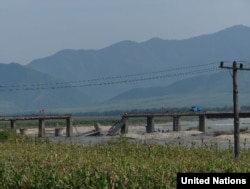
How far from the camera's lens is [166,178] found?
22.0 metres

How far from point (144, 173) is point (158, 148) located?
21500mm

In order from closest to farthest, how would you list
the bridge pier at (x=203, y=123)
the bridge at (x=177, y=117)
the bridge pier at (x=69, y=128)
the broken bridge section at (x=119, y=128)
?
the broken bridge section at (x=119, y=128) < the bridge at (x=177, y=117) < the bridge pier at (x=69, y=128) < the bridge pier at (x=203, y=123)

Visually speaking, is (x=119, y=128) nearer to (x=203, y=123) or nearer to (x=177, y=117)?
(x=177, y=117)

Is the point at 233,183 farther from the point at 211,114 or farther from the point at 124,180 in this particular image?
the point at 211,114

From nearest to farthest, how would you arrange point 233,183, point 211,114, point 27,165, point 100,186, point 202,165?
point 233,183 < point 100,186 < point 202,165 < point 27,165 < point 211,114

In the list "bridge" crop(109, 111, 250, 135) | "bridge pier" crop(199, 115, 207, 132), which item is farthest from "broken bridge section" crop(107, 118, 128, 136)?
"bridge pier" crop(199, 115, 207, 132)

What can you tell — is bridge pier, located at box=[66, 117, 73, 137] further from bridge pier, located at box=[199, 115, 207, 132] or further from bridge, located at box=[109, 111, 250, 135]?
bridge pier, located at box=[199, 115, 207, 132]

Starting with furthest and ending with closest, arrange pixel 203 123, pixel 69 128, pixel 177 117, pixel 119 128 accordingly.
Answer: pixel 177 117 < pixel 203 123 < pixel 69 128 < pixel 119 128

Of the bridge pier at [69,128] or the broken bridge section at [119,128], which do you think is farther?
the bridge pier at [69,128]

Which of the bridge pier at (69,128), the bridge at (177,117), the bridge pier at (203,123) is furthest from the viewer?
the bridge pier at (203,123)

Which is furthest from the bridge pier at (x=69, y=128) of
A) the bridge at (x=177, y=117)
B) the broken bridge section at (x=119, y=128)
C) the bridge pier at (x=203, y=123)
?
the bridge pier at (x=203, y=123)

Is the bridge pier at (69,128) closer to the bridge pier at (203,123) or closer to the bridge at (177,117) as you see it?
the bridge at (177,117)

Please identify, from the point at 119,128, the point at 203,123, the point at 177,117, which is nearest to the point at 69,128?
the point at 119,128

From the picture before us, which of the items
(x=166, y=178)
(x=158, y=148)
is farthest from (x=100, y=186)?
→ (x=158, y=148)
